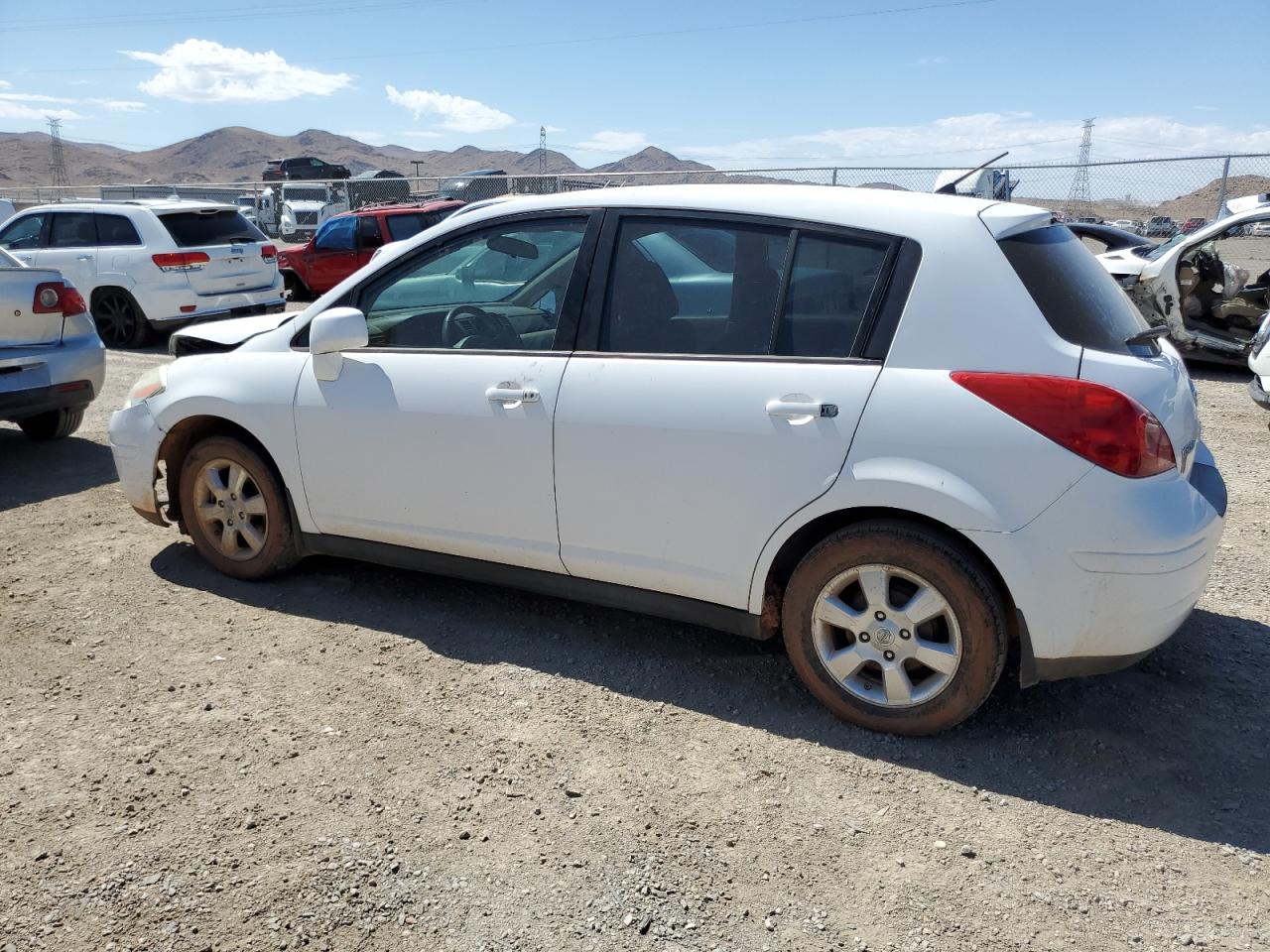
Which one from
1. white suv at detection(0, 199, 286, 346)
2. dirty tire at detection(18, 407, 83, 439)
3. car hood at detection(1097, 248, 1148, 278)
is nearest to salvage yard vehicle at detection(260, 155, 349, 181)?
white suv at detection(0, 199, 286, 346)

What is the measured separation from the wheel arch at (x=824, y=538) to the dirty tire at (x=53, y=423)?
598 cm

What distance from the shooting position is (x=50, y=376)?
659 centimetres

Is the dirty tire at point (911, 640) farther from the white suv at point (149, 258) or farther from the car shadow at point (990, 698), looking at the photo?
the white suv at point (149, 258)

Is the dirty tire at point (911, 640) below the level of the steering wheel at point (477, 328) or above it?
below

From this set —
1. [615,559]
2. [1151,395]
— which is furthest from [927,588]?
[615,559]

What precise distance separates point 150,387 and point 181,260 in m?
7.82

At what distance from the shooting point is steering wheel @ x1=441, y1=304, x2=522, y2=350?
12.7 ft

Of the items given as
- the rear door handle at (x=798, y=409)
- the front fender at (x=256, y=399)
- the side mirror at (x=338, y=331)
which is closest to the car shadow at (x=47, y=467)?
the front fender at (x=256, y=399)

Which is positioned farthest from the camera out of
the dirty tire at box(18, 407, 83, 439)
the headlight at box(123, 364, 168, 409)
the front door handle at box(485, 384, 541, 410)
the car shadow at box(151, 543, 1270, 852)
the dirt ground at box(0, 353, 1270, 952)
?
the dirty tire at box(18, 407, 83, 439)

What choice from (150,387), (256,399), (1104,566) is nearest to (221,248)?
(150,387)

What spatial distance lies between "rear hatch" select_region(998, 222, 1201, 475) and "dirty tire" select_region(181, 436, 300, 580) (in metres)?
3.16

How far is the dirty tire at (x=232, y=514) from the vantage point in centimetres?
438

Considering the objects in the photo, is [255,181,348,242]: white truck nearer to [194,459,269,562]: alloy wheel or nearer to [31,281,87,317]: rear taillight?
[31,281,87,317]: rear taillight

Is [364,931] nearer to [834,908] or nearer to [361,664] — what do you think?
[834,908]
